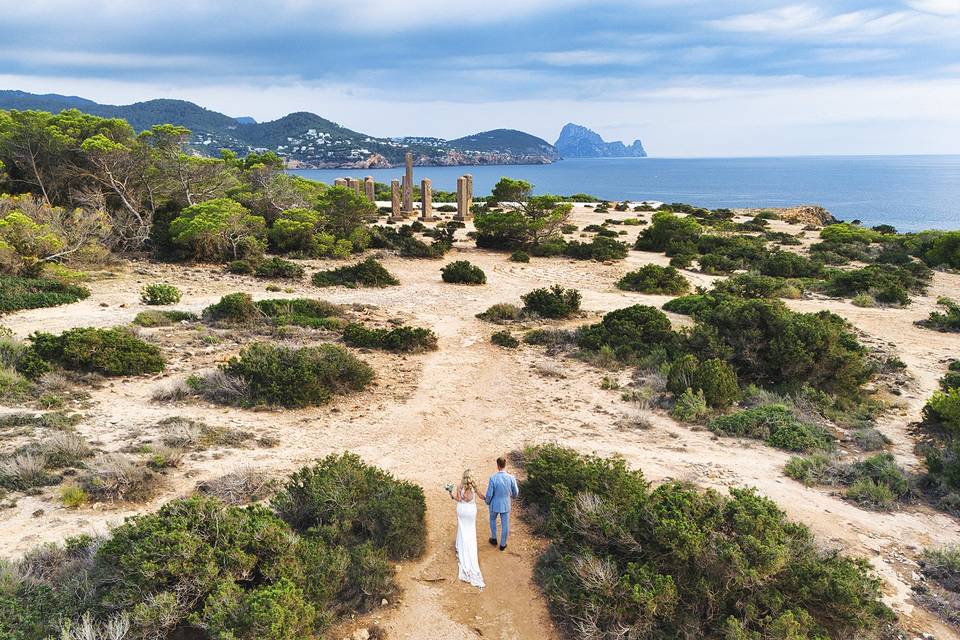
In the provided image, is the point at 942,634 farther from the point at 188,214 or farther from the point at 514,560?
the point at 188,214

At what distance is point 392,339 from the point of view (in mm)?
13641

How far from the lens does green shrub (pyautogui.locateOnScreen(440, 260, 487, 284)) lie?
21.2 m

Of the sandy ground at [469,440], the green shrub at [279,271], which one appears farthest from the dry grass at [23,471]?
the green shrub at [279,271]

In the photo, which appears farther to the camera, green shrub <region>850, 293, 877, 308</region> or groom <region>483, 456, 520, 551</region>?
green shrub <region>850, 293, 877, 308</region>

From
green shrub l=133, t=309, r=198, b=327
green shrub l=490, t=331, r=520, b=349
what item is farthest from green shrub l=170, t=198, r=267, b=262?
green shrub l=490, t=331, r=520, b=349

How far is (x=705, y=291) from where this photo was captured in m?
20.2

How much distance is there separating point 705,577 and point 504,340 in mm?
9551

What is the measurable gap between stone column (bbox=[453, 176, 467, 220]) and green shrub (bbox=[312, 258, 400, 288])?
55.4 ft

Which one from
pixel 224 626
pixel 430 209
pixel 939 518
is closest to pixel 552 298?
pixel 939 518

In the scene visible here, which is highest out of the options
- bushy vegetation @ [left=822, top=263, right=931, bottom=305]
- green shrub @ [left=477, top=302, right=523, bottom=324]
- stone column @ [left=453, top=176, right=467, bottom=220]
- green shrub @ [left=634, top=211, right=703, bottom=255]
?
stone column @ [left=453, top=176, right=467, bottom=220]

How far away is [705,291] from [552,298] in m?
6.82

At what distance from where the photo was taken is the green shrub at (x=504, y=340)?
1418 cm

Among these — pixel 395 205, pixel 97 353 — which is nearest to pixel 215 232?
pixel 97 353

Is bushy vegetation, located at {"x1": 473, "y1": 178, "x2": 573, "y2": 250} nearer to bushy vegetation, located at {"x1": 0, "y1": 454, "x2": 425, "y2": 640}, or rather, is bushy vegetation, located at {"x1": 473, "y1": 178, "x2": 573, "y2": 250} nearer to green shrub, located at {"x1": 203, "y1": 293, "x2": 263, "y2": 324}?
green shrub, located at {"x1": 203, "y1": 293, "x2": 263, "y2": 324}
